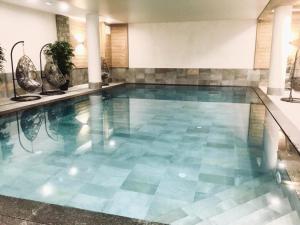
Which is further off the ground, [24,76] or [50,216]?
[24,76]

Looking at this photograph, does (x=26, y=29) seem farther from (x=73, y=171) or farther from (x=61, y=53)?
(x=73, y=171)

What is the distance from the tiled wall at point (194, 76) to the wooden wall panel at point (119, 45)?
1.24 ft

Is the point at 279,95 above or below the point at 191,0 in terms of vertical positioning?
below

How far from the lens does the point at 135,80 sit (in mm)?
12680

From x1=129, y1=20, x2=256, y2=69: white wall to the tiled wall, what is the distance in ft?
0.77

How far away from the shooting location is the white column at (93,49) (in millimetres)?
9516

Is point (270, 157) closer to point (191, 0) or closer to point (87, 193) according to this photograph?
point (87, 193)

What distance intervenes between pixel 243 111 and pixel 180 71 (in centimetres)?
613

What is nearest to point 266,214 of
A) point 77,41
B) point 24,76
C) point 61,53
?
point 24,76

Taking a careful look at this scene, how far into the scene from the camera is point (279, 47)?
25.6 ft

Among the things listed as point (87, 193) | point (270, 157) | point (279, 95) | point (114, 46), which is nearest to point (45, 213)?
point (87, 193)

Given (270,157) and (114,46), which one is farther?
Answer: (114,46)

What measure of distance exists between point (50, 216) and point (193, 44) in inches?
417

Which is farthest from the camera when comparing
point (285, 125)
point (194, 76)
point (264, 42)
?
point (194, 76)
